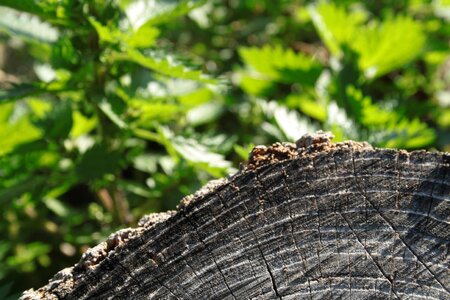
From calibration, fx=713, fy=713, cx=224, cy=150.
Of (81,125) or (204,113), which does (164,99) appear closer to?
(81,125)

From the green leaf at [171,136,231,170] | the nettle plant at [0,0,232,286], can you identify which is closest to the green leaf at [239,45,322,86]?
the nettle plant at [0,0,232,286]

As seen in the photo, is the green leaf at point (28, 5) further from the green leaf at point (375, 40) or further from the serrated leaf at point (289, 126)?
the green leaf at point (375, 40)

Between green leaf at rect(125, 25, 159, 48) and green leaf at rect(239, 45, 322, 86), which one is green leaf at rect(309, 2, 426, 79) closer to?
green leaf at rect(239, 45, 322, 86)

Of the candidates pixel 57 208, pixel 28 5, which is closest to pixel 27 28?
pixel 28 5

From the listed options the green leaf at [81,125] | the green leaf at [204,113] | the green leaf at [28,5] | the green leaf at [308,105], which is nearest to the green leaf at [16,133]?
the green leaf at [81,125]

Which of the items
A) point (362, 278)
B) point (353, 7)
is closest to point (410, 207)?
point (362, 278)
